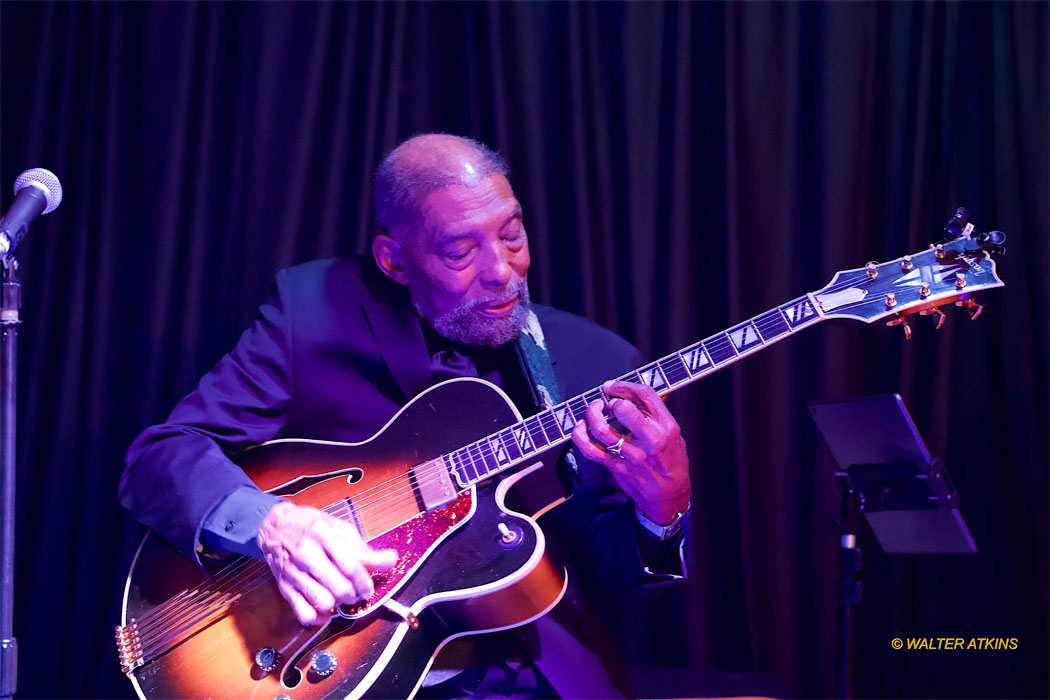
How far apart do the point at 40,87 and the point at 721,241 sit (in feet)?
8.45

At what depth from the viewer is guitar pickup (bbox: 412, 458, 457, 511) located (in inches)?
75.4

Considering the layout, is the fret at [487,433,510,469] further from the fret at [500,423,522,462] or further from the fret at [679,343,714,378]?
the fret at [679,343,714,378]

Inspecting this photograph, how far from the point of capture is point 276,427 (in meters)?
2.23

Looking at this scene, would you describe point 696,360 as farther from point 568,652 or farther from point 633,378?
point 568,652

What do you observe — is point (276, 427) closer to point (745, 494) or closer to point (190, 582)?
point (190, 582)

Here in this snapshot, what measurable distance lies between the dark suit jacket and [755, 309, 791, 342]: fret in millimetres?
570

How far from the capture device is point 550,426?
196 cm

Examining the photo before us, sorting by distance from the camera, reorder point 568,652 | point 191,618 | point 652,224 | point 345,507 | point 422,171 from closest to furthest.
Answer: point 191,618, point 345,507, point 568,652, point 422,171, point 652,224

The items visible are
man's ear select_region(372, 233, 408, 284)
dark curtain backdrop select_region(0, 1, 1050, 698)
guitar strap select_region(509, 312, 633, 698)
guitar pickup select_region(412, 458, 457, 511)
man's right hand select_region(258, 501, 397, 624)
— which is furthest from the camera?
dark curtain backdrop select_region(0, 1, 1050, 698)

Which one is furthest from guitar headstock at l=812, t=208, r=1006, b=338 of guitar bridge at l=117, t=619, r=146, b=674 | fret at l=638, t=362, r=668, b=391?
guitar bridge at l=117, t=619, r=146, b=674

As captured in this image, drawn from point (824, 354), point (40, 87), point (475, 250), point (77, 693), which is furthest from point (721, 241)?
point (77, 693)

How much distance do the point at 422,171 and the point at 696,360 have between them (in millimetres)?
966

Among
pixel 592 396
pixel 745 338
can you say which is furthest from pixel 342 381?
pixel 745 338

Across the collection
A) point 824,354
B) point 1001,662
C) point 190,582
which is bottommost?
point 1001,662
